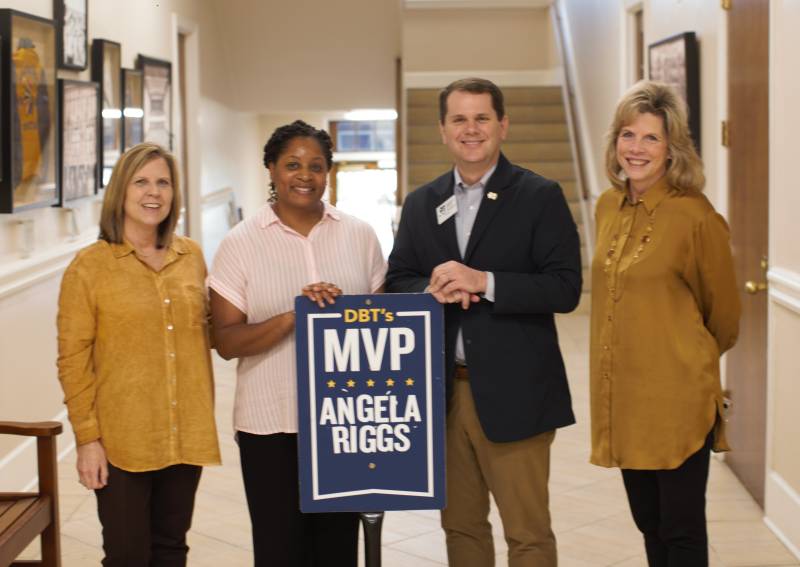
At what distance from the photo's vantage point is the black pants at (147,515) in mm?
2807

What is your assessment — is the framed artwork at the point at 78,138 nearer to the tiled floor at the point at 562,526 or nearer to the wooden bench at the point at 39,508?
the tiled floor at the point at 562,526

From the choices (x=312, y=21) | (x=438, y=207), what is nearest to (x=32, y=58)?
(x=438, y=207)

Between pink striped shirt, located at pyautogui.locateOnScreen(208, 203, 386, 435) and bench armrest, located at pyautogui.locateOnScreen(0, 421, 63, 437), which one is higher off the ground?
pink striped shirt, located at pyautogui.locateOnScreen(208, 203, 386, 435)

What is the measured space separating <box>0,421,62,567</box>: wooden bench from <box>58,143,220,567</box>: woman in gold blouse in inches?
12.0

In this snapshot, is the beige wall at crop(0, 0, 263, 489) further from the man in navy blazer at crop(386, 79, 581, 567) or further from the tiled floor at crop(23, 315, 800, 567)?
the man in navy blazer at crop(386, 79, 581, 567)

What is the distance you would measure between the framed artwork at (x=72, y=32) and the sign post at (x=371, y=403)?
11.5ft

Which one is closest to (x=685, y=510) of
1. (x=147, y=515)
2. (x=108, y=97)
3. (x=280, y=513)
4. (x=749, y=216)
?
(x=280, y=513)

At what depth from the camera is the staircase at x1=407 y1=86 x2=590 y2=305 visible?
11.5 m

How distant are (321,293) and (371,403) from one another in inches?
10.9

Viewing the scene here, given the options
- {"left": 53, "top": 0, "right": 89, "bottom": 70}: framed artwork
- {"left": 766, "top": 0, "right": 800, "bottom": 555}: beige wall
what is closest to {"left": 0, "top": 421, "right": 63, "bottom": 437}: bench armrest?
{"left": 766, "top": 0, "right": 800, "bottom": 555}: beige wall

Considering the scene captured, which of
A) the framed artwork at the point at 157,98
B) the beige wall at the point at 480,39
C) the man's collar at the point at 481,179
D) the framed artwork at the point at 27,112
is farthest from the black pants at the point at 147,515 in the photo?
the beige wall at the point at 480,39

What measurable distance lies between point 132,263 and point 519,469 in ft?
3.53

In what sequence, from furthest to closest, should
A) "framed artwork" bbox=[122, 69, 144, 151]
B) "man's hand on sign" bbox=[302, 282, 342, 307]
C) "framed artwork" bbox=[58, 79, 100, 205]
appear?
"framed artwork" bbox=[122, 69, 144, 151]
"framed artwork" bbox=[58, 79, 100, 205]
"man's hand on sign" bbox=[302, 282, 342, 307]

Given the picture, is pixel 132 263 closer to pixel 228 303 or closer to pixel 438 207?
pixel 228 303
